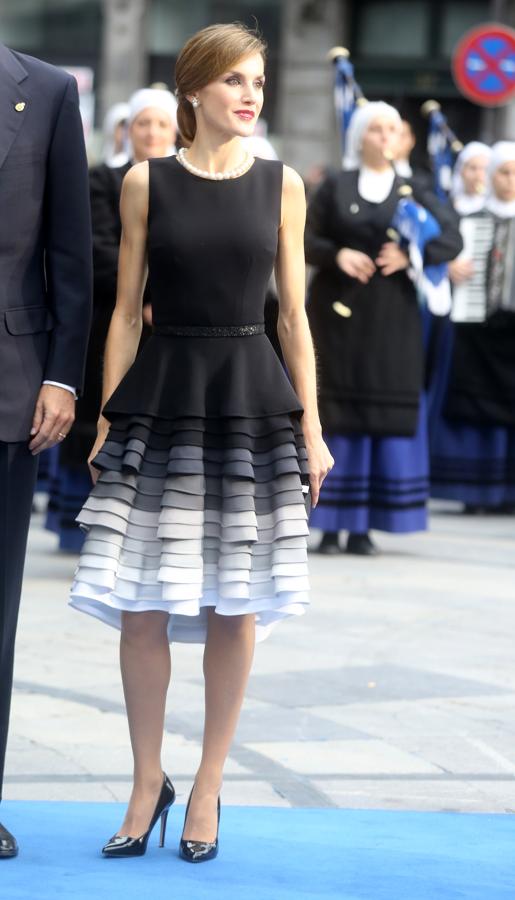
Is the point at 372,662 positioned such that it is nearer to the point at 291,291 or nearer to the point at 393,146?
the point at 291,291

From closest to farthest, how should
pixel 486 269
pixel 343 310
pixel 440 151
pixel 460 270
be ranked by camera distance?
pixel 343 310
pixel 460 270
pixel 486 269
pixel 440 151

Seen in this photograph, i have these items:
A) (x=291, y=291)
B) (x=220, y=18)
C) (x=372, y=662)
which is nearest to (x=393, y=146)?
(x=372, y=662)

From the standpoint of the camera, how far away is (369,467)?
9977 millimetres

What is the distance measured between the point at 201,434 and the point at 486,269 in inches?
334

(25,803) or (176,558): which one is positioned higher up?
(176,558)

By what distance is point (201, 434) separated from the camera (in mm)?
4227

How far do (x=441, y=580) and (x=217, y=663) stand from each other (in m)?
4.73

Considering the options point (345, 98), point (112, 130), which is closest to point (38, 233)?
point (112, 130)

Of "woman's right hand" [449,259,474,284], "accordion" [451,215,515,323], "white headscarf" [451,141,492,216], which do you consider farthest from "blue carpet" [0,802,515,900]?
"white headscarf" [451,141,492,216]

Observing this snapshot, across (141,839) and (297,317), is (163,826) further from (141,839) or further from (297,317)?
(297,317)

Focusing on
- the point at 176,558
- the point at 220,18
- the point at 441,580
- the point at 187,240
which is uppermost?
the point at 220,18

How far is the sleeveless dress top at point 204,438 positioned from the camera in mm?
4184

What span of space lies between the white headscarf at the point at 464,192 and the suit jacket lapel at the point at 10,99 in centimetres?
866

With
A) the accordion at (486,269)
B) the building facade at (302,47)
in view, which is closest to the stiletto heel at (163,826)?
the accordion at (486,269)
